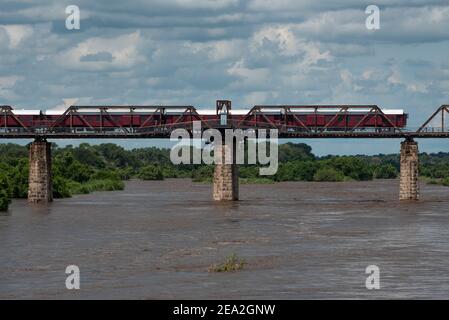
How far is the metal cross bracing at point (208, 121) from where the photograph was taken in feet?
394

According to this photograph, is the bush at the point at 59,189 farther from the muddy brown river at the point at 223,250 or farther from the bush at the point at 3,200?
the bush at the point at 3,200

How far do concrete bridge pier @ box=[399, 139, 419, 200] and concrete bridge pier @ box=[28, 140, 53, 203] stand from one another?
37509 millimetres

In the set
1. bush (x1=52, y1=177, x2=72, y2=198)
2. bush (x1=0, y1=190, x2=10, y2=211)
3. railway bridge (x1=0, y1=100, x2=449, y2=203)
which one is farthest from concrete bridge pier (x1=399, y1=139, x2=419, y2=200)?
bush (x1=0, y1=190, x2=10, y2=211)

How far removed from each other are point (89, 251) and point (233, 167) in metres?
55.0

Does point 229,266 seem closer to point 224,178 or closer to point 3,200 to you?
point 3,200

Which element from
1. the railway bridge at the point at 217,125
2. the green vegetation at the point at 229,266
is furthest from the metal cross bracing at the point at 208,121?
the green vegetation at the point at 229,266

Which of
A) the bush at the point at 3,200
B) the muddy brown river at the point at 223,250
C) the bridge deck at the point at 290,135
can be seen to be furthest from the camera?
the bridge deck at the point at 290,135

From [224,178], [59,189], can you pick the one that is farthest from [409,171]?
[59,189]

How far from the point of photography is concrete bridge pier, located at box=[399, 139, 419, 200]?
117625 mm

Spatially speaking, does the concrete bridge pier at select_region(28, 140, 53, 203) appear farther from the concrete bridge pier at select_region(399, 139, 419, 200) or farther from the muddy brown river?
the concrete bridge pier at select_region(399, 139, 419, 200)

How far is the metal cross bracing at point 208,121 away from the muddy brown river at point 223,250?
1478 centimetres
